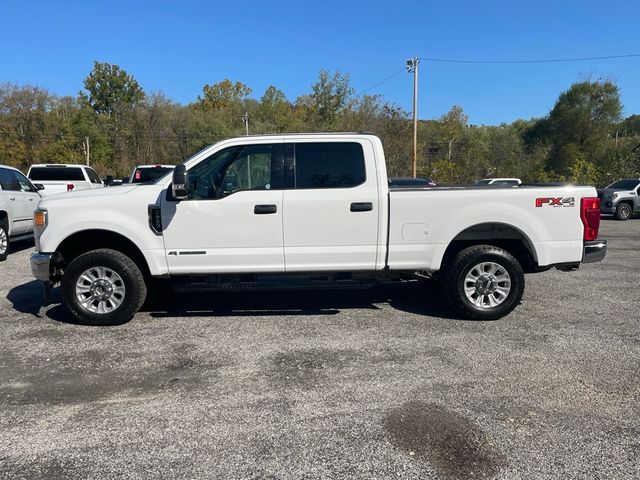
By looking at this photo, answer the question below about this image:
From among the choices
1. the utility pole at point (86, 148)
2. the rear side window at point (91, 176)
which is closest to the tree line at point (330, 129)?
the utility pole at point (86, 148)

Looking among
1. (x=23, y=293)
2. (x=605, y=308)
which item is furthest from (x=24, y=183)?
(x=605, y=308)

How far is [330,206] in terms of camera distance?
5301 mm

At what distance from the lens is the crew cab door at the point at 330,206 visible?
530cm

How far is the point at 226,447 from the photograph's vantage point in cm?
301

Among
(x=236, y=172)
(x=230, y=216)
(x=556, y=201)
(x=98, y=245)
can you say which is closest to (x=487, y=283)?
(x=556, y=201)

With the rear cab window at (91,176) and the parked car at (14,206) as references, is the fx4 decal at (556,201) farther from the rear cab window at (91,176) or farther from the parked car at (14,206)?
the rear cab window at (91,176)

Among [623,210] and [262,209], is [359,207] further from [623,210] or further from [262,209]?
[623,210]

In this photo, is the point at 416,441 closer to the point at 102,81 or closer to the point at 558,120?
the point at 558,120

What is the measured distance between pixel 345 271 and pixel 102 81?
7285 centimetres

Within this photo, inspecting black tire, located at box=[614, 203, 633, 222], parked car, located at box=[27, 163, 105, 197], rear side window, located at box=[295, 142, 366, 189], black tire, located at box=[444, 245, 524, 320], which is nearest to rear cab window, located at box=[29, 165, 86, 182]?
parked car, located at box=[27, 163, 105, 197]

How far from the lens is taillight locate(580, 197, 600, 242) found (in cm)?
541

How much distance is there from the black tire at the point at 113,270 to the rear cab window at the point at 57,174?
11.5m

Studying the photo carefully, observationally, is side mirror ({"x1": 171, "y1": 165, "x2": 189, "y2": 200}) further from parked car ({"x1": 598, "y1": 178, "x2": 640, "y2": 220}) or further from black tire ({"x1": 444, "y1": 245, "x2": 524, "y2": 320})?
parked car ({"x1": 598, "y1": 178, "x2": 640, "y2": 220})

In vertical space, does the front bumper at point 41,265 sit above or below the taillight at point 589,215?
below
